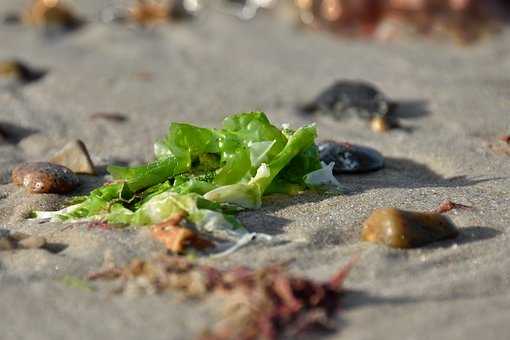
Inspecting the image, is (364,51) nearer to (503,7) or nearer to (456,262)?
(503,7)

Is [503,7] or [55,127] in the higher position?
[503,7]

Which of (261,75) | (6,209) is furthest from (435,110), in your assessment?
(6,209)

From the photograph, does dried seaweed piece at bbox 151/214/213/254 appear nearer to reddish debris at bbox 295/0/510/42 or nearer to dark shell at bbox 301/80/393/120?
dark shell at bbox 301/80/393/120

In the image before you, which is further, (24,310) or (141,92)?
(141,92)

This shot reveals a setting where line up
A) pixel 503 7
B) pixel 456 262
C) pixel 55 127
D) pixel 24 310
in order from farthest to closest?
pixel 503 7, pixel 55 127, pixel 456 262, pixel 24 310

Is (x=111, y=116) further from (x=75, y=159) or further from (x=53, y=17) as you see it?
(x=53, y=17)

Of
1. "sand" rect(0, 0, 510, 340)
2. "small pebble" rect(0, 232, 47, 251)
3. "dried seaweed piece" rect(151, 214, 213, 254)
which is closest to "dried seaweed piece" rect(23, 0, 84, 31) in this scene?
"sand" rect(0, 0, 510, 340)
